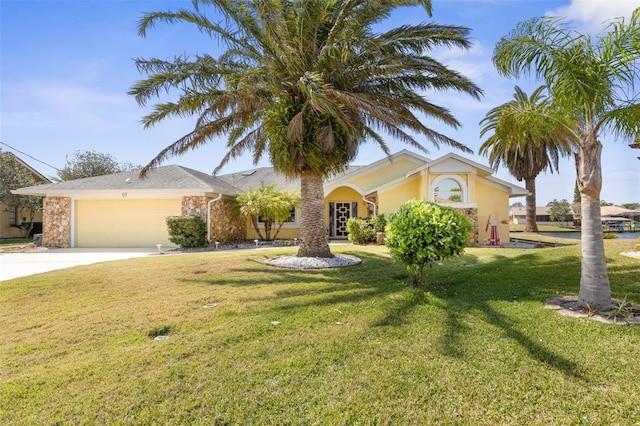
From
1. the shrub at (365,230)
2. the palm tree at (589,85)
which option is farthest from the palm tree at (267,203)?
the palm tree at (589,85)

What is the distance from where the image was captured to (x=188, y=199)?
17734 mm

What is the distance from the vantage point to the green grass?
318cm

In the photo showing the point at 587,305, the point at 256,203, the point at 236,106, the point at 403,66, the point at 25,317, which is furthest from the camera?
the point at 256,203

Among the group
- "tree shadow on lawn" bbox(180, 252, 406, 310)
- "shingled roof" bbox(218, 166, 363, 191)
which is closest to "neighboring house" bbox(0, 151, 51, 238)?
"shingled roof" bbox(218, 166, 363, 191)

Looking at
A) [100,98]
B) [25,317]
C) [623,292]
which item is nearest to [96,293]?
[25,317]

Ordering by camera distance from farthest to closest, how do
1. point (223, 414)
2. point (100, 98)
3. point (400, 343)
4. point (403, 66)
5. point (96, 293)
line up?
point (100, 98) → point (403, 66) → point (96, 293) → point (400, 343) → point (223, 414)

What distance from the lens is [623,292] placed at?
6.34 meters

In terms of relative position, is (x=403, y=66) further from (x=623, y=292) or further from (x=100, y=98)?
(x=100, y=98)

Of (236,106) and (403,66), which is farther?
(236,106)

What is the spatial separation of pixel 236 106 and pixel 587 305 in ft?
32.8

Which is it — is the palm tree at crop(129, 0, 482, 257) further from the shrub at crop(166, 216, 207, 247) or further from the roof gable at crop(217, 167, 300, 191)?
the roof gable at crop(217, 167, 300, 191)

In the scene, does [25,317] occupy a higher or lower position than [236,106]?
lower

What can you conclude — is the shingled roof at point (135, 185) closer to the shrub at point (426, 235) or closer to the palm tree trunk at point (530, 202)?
Result: the shrub at point (426, 235)

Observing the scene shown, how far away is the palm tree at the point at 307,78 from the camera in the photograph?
31.1 feet
